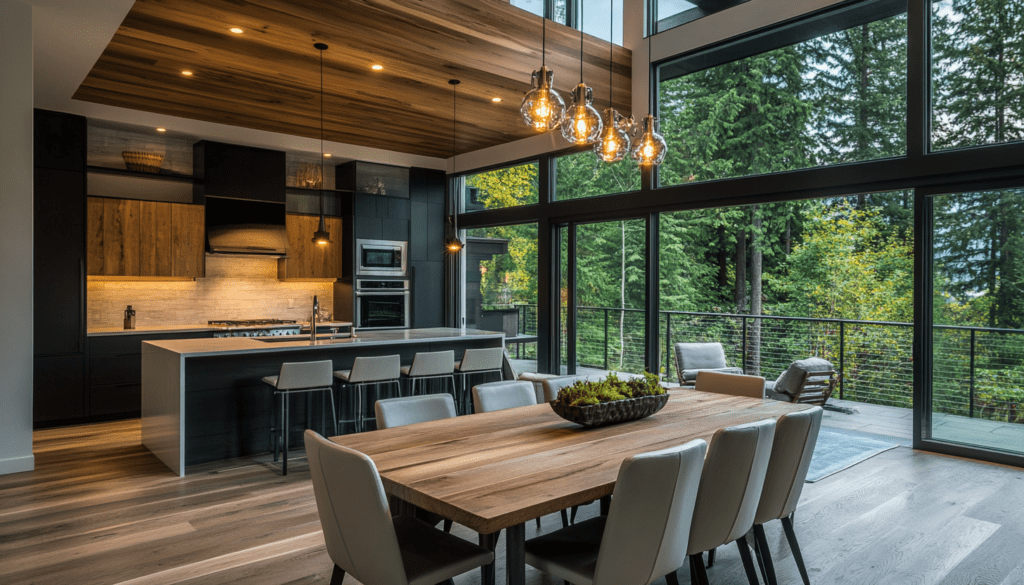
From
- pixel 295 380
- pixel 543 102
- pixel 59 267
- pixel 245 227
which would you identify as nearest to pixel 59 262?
pixel 59 267

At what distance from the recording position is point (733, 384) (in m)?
3.78

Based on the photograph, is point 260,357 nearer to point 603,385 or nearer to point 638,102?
point 603,385

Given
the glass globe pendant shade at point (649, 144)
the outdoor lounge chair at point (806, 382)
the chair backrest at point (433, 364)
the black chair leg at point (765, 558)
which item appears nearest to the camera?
the black chair leg at point (765, 558)

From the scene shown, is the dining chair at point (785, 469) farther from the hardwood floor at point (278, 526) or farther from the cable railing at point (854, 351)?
the cable railing at point (854, 351)

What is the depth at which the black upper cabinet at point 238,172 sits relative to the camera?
6527 mm

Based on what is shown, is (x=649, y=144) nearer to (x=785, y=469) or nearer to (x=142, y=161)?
(x=785, y=469)

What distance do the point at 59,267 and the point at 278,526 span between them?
3921 millimetres

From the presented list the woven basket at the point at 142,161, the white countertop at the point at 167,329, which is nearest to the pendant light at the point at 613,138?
the white countertop at the point at 167,329

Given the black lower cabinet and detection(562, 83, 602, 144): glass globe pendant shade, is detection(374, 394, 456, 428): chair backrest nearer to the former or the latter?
detection(562, 83, 602, 144): glass globe pendant shade

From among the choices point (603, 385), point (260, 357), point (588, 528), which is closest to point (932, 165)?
point (603, 385)

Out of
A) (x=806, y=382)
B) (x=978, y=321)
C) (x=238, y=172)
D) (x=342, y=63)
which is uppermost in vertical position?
(x=342, y=63)

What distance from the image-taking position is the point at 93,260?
19.3 ft

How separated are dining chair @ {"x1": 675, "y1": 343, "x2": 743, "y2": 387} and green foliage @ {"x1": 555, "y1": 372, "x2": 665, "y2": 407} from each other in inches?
131

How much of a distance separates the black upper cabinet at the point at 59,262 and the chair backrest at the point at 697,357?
5.62 m
